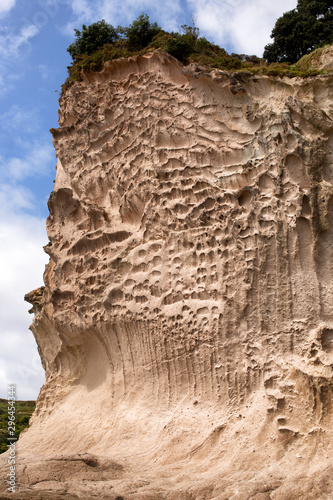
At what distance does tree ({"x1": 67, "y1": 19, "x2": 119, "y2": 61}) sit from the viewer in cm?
1290

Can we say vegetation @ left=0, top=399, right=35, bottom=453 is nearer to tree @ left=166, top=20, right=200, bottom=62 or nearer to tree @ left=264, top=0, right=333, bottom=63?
tree @ left=166, top=20, right=200, bottom=62

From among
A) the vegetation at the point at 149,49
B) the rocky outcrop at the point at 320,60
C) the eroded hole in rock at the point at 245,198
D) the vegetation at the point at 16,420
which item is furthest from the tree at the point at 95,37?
the vegetation at the point at 16,420

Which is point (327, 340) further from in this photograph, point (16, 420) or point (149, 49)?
point (16, 420)

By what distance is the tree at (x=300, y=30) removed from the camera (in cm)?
1534

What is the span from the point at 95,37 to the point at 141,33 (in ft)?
4.85

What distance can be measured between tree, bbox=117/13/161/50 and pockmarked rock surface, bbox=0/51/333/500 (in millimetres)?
1165

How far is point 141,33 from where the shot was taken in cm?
1216

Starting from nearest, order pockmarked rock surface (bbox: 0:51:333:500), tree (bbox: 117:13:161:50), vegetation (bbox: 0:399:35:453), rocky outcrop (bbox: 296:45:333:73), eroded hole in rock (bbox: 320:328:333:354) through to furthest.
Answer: pockmarked rock surface (bbox: 0:51:333:500) → eroded hole in rock (bbox: 320:328:333:354) → rocky outcrop (bbox: 296:45:333:73) → tree (bbox: 117:13:161:50) → vegetation (bbox: 0:399:35:453)

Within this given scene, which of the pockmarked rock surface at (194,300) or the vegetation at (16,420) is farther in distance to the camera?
the vegetation at (16,420)

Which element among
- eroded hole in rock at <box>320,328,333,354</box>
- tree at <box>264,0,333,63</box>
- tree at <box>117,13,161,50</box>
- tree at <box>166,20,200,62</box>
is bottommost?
eroded hole in rock at <box>320,328,333,354</box>

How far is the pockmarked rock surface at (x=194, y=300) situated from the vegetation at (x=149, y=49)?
0.56 m

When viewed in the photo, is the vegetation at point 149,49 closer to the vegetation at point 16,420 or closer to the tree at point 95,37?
the tree at point 95,37

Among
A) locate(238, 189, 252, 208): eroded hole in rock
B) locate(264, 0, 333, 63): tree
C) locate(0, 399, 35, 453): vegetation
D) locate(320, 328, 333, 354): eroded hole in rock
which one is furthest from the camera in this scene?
locate(0, 399, 35, 453): vegetation

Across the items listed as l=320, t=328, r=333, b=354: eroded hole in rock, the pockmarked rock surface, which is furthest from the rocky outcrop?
l=320, t=328, r=333, b=354: eroded hole in rock
